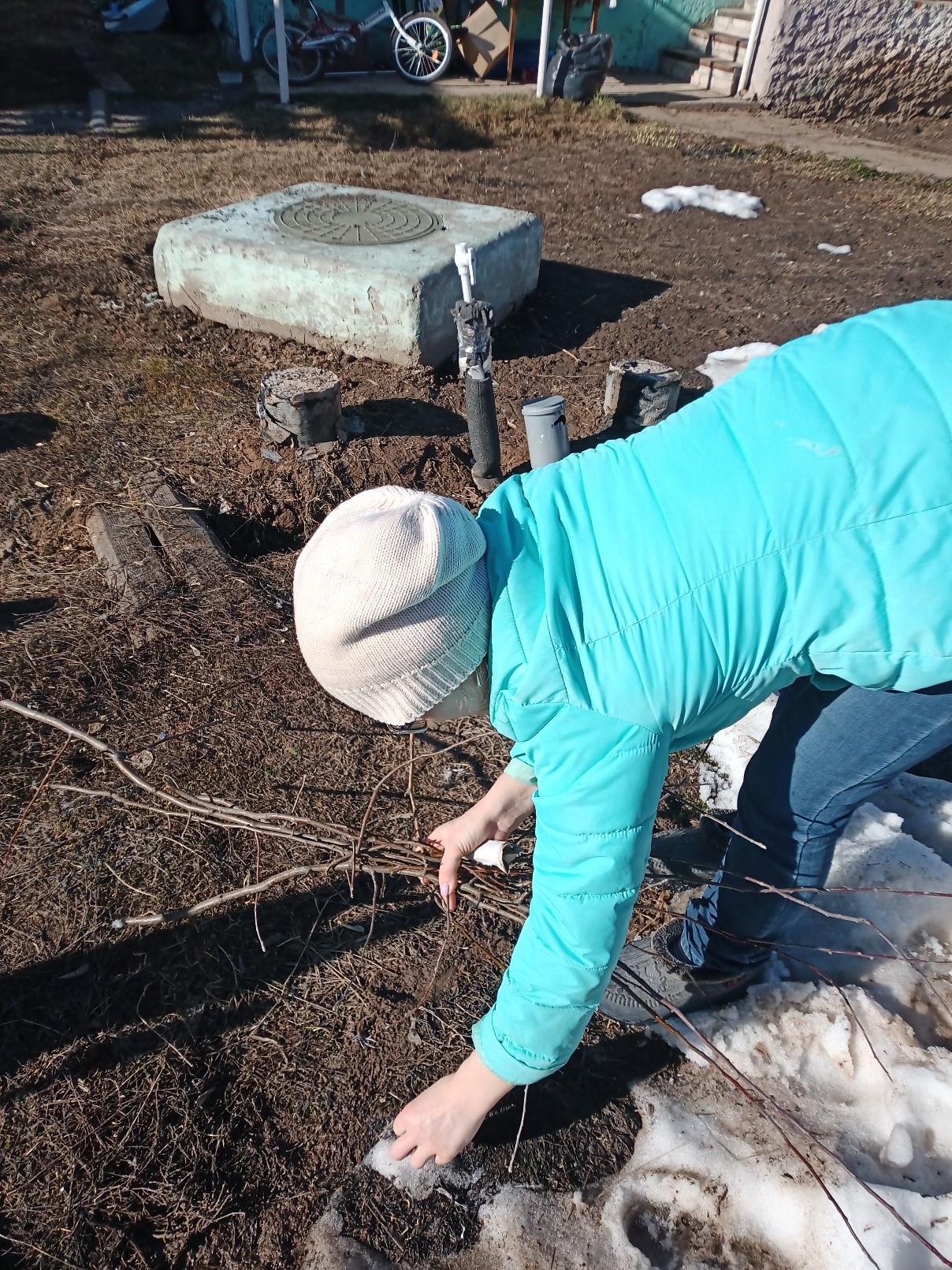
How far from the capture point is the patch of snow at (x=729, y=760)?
256 centimetres

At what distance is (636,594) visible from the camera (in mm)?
1158

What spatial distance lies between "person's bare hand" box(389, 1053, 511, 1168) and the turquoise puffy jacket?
6.9 inches

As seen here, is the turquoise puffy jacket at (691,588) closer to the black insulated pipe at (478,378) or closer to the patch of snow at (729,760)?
the patch of snow at (729,760)

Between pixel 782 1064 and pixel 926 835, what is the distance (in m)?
0.87

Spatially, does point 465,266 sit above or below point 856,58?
below

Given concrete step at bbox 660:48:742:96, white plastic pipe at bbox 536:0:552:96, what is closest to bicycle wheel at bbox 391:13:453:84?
white plastic pipe at bbox 536:0:552:96

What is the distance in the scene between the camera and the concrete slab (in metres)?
4.22

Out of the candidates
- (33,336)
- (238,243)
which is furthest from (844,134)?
(33,336)

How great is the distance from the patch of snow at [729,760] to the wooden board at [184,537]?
1.71 meters

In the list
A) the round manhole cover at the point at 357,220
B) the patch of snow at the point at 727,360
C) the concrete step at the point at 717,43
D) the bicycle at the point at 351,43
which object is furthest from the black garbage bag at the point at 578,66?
the patch of snow at the point at 727,360

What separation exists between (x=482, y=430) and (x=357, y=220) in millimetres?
1877

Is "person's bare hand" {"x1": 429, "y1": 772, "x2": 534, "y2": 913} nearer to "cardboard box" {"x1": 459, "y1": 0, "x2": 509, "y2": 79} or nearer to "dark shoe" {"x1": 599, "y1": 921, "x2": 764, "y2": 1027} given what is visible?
"dark shoe" {"x1": 599, "y1": 921, "x2": 764, "y2": 1027}

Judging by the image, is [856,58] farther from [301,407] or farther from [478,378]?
[301,407]

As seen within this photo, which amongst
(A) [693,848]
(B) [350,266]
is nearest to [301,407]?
(B) [350,266]
